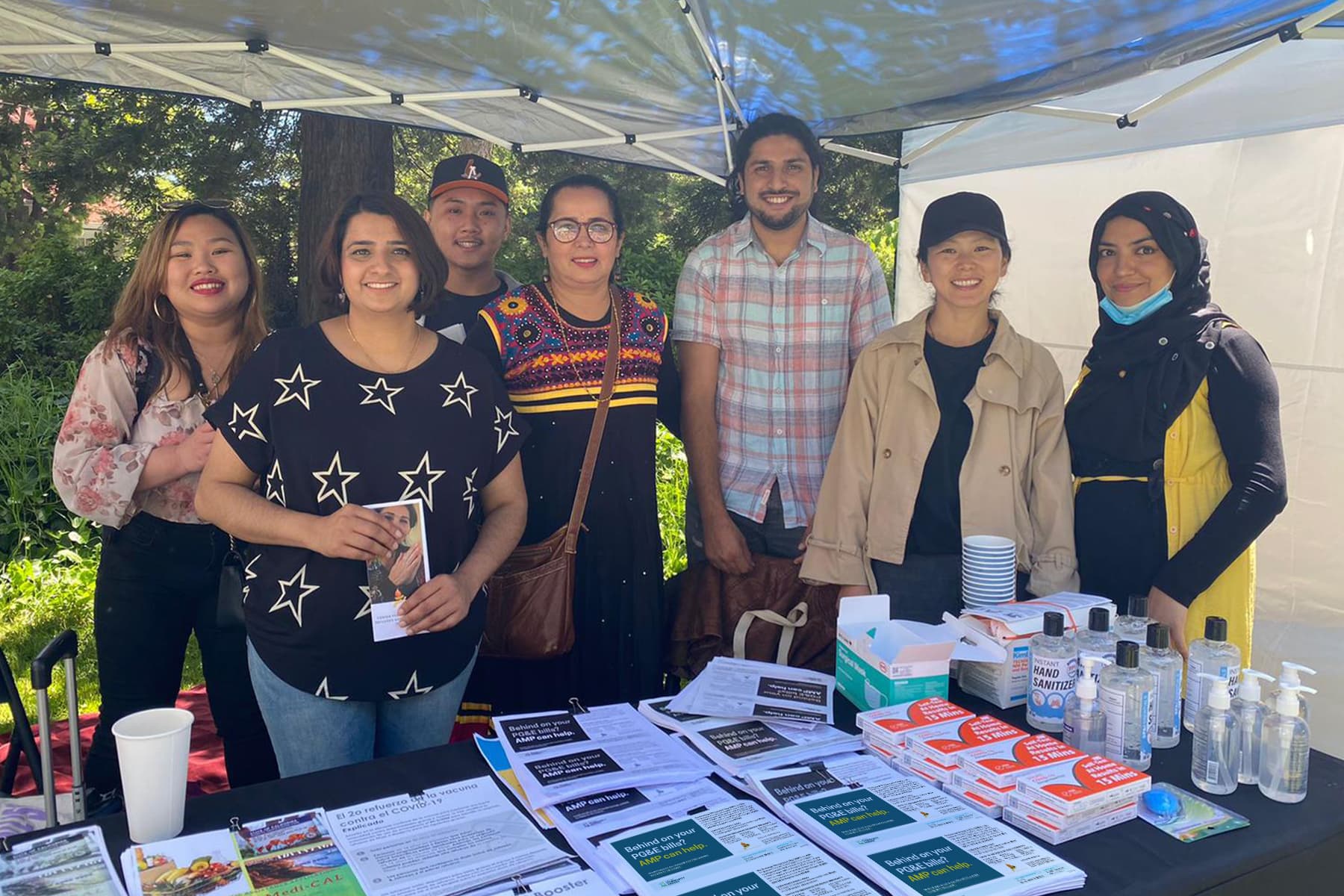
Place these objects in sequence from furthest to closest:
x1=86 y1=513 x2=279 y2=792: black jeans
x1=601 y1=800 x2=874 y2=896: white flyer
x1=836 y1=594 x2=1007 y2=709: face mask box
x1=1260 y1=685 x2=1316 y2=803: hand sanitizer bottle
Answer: x1=86 y1=513 x2=279 y2=792: black jeans → x1=836 y1=594 x2=1007 y2=709: face mask box → x1=1260 y1=685 x2=1316 y2=803: hand sanitizer bottle → x1=601 y1=800 x2=874 y2=896: white flyer

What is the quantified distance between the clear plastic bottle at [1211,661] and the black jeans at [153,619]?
7.23 ft

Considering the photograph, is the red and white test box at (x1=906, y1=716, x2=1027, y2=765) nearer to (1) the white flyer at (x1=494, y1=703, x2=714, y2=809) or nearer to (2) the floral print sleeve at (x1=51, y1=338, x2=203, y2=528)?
(1) the white flyer at (x1=494, y1=703, x2=714, y2=809)

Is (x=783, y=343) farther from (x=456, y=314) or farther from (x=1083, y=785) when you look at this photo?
(x=1083, y=785)

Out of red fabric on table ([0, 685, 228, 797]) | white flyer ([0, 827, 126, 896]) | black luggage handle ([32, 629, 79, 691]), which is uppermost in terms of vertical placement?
black luggage handle ([32, 629, 79, 691])

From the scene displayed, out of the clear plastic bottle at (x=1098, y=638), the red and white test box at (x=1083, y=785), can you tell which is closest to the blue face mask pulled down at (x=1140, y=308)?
the clear plastic bottle at (x=1098, y=638)

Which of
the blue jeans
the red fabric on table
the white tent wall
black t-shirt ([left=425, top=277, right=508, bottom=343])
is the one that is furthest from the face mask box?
the white tent wall

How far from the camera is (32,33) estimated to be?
336 centimetres

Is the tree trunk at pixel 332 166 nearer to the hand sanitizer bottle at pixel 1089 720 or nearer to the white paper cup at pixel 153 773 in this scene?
the white paper cup at pixel 153 773

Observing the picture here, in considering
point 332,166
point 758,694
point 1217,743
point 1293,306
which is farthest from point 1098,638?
point 332,166

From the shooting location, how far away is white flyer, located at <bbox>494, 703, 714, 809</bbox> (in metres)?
1.56

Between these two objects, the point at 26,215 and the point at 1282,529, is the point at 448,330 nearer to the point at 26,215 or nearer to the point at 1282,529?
the point at 1282,529

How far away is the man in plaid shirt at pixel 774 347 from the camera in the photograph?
2.91 meters

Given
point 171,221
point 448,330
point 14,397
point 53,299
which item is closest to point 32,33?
point 171,221

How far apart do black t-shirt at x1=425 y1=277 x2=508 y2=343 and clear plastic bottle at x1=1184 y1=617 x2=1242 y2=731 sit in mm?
1979
